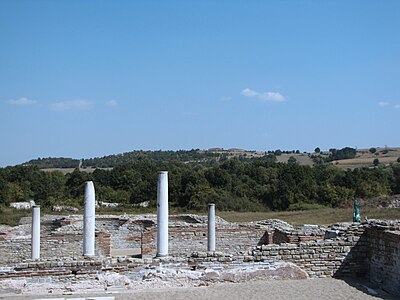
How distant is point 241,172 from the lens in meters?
45.4

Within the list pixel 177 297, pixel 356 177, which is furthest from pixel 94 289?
pixel 356 177

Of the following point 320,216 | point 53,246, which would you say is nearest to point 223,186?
point 320,216

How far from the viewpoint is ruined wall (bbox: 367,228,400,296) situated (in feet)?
34.2

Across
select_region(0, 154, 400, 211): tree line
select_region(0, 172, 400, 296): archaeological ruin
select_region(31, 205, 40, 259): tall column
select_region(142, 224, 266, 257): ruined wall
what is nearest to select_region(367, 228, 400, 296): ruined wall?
select_region(0, 172, 400, 296): archaeological ruin

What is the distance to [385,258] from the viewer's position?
11.0 metres

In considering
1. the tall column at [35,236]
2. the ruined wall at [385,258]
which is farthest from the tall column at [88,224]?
the ruined wall at [385,258]

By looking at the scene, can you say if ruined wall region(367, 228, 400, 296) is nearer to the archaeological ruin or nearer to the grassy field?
the archaeological ruin

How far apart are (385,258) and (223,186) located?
3029 centimetres

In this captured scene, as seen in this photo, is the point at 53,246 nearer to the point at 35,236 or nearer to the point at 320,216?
the point at 35,236

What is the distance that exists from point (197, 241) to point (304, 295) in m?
8.12

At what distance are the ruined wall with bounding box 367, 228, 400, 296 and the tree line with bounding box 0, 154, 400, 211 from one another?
22889 mm

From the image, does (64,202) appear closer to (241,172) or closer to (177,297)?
(241,172)

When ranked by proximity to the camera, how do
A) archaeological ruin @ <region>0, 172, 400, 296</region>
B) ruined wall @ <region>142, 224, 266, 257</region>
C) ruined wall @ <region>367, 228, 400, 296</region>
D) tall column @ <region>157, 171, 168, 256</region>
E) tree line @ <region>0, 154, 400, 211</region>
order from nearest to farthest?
ruined wall @ <region>367, 228, 400, 296</region>
archaeological ruin @ <region>0, 172, 400, 296</region>
tall column @ <region>157, 171, 168, 256</region>
ruined wall @ <region>142, 224, 266, 257</region>
tree line @ <region>0, 154, 400, 211</region>

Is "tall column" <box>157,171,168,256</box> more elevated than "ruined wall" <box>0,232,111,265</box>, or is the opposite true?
"tall column" <box>157,171,168,256</box>
